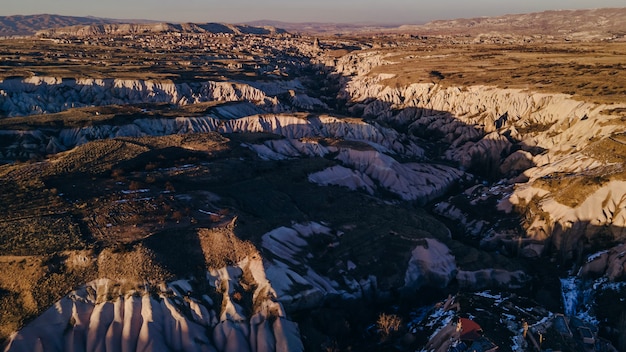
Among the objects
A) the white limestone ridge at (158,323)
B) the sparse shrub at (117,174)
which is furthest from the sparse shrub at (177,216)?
the sparse shrub at (117,174)

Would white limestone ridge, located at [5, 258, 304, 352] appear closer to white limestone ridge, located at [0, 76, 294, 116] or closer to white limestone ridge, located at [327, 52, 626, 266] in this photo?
white limestone ridge, located at [327, 52, 626, 266]

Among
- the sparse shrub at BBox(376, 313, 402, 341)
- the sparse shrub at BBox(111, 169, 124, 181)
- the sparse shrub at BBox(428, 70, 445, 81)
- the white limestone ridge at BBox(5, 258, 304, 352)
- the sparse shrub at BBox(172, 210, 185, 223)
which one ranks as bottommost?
the sparse shrub at BBox(376, 313, 402, 341)

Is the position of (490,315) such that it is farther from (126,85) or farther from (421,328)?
(126,85)

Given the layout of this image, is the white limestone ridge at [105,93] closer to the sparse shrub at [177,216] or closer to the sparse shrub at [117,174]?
the sparse shrub at [117,174]

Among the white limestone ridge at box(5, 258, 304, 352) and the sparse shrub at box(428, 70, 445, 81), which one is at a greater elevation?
the sparse shrub at box(428, 70, 445, 81)

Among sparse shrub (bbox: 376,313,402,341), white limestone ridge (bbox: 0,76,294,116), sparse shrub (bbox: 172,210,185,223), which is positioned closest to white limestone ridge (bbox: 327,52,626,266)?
sparse shrub (bbox: 376,313,402,341)

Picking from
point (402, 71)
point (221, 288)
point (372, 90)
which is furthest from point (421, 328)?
point (402, 71)

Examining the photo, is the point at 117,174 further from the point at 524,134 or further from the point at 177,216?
the point at 524,134

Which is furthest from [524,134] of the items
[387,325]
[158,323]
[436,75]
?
[158,323]
